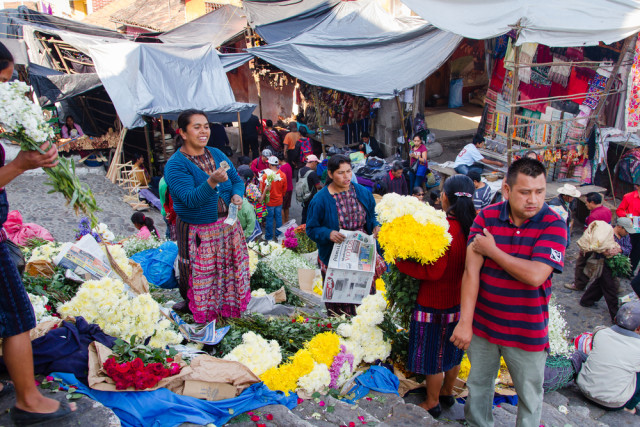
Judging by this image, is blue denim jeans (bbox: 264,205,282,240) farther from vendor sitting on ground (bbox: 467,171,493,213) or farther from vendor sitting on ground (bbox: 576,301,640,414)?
vendor sitting on ground (bbox: 576,301,640,414)

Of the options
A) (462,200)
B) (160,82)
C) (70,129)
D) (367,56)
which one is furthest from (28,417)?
(70,129)

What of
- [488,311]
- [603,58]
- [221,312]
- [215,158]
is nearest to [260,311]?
[221,312]

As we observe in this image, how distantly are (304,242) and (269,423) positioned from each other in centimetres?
532

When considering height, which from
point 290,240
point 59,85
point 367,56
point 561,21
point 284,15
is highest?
point 284,15

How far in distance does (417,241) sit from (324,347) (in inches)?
49.7

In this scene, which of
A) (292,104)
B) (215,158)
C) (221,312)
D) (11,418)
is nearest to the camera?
(11,418)

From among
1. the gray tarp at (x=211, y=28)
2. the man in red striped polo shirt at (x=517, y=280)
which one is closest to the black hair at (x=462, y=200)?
the man in red striped polo shirt at (x=517, y=280)

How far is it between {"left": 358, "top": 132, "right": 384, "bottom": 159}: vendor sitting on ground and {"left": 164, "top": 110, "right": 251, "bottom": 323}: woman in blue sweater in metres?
7.98

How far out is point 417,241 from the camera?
9.61ft

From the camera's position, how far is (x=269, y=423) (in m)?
2.77

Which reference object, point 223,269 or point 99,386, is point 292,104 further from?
point 99,386

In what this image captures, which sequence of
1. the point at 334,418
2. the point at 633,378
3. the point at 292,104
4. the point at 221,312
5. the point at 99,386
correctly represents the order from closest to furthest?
the point at 99,386
the point at 334,418
the point at 221,312
the point at 633,378
the point at 292,104

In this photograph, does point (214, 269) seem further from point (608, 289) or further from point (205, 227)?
point (608, 289)

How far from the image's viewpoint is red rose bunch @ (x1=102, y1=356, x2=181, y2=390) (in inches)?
107
